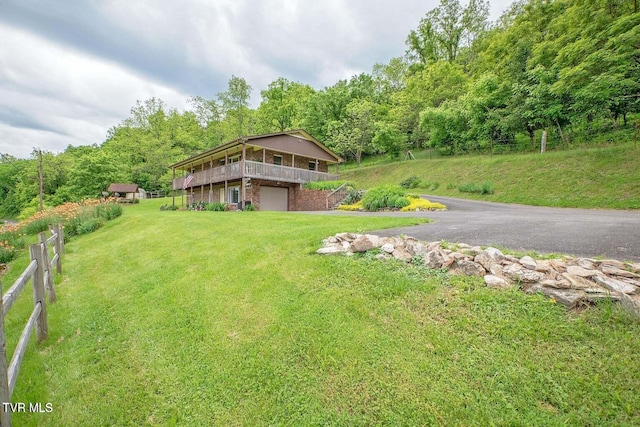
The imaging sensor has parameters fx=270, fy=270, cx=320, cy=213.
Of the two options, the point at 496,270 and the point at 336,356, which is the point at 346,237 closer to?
the point at 496,270

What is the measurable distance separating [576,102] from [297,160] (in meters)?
19.2

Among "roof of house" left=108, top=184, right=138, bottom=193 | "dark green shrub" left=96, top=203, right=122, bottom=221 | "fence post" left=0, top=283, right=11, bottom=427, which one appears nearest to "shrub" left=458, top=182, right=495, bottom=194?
"fence post" left=0, top=283, right=11, bottom=427

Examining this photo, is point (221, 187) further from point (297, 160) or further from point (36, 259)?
point (36, 259)

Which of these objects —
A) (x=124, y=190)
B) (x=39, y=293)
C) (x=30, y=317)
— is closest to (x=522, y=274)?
(x=30, y=317)

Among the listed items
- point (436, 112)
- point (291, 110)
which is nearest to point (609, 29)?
point (436, 112)

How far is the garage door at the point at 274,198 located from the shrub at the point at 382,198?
861 cm

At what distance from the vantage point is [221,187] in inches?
898

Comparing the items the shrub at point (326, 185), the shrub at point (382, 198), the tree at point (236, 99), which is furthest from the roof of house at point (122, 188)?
the shrub at point (382, 198)

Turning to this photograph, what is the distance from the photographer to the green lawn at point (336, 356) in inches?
80.5

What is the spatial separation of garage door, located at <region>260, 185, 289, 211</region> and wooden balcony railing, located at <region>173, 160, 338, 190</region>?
1477 millimetres

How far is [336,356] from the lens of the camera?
2.67 meters

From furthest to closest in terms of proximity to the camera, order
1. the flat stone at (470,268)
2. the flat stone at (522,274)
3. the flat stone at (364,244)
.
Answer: the flat stone at (364,244) < the flat stone at (470,268) < the flat stone at (522,274)

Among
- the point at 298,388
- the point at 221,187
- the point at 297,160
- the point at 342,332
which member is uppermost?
the point at 297,160

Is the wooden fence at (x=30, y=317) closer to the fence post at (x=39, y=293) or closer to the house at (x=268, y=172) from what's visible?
the fence post at (x=39, y=293)
